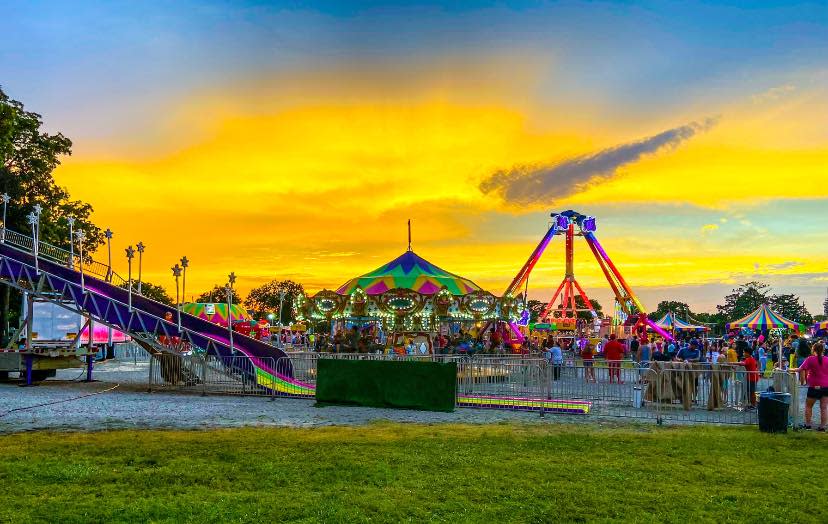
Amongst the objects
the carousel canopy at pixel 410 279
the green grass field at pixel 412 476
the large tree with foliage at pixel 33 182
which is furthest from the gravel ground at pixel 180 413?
the large tree with foliage at pixel 33 182

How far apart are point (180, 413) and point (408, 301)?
14.0 metres

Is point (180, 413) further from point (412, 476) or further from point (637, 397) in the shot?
point (637, 397)

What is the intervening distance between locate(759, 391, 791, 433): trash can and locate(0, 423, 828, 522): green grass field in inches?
12.2

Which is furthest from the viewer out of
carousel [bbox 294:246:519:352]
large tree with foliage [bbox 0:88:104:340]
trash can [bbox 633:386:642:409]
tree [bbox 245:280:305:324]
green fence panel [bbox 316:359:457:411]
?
tree [bbox 245:280:305:324]

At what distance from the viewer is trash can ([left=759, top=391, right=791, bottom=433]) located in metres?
12.8

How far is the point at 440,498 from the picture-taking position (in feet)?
26.3

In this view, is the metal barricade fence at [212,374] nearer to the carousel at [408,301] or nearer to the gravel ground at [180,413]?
the gravel ground at [180,413]

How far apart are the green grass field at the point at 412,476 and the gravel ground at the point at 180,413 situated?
137 cm

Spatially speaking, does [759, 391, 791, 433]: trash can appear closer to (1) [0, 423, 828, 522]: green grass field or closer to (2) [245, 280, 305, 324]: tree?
(1) [0, 423, 828, 522]: green grass field

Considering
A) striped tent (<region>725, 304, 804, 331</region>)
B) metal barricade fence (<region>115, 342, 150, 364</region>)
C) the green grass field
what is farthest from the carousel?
striped tent (<region>725, 304, 804, 331</region>)

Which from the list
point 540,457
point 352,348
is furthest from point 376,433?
point 352,348

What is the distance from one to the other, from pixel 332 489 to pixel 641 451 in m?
5.21

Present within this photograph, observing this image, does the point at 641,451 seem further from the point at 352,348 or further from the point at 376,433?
the point at 352,348

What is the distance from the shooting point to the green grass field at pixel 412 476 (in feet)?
24.6
